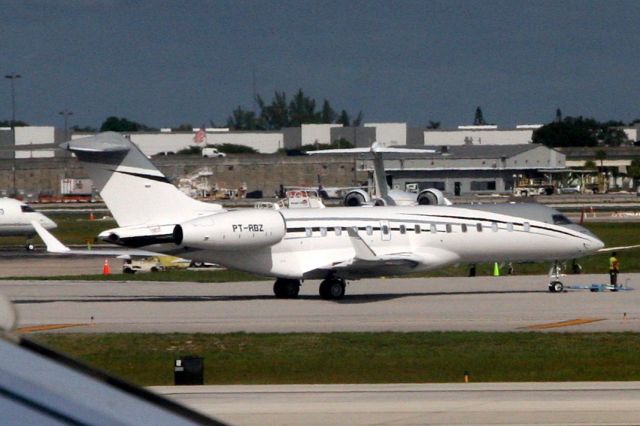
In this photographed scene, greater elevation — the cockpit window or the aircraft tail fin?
the aircraft tail fin

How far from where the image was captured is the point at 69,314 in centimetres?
3066

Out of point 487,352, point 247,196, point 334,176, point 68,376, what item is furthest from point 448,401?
point 334,176

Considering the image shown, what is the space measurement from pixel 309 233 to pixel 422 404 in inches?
713

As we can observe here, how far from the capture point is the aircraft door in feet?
109

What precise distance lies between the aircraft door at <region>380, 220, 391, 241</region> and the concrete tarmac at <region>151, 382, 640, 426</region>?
1641cm

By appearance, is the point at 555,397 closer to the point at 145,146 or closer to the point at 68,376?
the point at 68,376

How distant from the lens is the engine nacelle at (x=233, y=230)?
1193 inches

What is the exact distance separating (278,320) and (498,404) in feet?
47.7

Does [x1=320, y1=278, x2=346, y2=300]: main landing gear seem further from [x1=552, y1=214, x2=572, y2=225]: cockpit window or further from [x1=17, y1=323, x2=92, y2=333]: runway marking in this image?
[x1=17, y1=323, x2=92, y2=333]: runway marking

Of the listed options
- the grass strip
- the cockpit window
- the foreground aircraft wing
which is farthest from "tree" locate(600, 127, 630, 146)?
the grass strip

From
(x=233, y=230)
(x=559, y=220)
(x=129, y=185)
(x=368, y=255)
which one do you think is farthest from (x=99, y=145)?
(x=559, y=220)

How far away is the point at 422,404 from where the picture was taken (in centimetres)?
1482

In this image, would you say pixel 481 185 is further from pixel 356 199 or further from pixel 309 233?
pixel 309 233

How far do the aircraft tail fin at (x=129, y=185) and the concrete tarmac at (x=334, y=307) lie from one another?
2.77 meters
